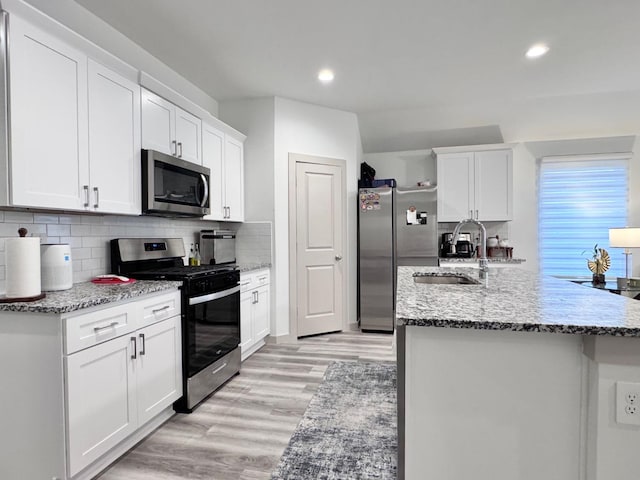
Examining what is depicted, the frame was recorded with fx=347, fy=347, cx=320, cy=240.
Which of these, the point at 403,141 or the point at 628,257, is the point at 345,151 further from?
the point at 628,257

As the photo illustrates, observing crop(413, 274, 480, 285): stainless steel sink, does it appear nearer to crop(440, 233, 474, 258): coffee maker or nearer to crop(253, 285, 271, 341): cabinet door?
crop(253, 285, 271, 341): cabinet door

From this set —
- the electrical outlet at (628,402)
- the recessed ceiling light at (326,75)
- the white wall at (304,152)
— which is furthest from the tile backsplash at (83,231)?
the electrical outlet at (628,402)

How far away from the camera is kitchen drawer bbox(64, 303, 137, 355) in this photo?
5.04 ft

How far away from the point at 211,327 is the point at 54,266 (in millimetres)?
1088

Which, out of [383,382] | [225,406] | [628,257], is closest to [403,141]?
[628,257]

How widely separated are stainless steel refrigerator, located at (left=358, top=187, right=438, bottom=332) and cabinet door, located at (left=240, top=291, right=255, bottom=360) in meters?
1.57

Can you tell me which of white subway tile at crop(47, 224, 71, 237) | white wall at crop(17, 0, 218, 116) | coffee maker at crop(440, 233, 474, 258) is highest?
white wall at crop(17, 0, 218, 116)

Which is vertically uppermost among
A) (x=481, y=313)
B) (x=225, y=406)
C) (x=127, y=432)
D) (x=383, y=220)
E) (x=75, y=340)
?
(x=383, y=220)

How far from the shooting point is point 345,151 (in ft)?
14.2

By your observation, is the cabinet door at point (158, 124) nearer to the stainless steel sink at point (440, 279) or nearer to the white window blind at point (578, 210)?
the stainless steel sink at point (440, 279)

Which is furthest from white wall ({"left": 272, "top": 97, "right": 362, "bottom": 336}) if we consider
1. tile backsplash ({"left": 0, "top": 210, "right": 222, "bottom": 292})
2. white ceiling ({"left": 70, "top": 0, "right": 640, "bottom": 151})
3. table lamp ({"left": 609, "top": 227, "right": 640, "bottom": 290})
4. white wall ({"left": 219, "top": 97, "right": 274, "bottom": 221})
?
table lamp ({"left": 609, "top": 227, "right": 640, "bottom": 290})

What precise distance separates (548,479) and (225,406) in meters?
1.99

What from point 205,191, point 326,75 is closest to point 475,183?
point 326,75

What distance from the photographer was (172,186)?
8.64ft
